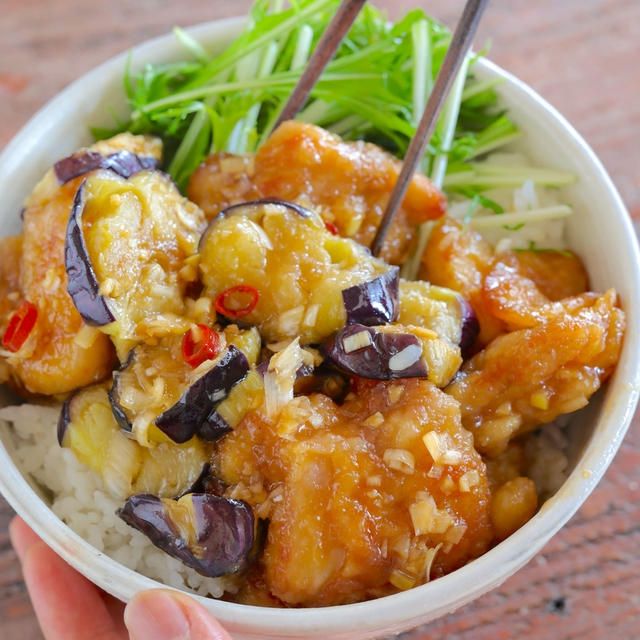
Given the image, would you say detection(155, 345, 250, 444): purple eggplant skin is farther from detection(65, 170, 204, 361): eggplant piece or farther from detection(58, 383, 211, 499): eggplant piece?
detection(65, 170, 204, 361): eggplant piece

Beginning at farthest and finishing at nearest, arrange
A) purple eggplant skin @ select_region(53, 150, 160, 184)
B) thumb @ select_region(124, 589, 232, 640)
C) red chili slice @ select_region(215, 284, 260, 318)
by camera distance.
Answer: purple eggplant skin @ select_region(53, 150, 160, 184), red chili slice @ select_region(215, 284, 260, 318), thumb @ select_region(124, 589, 232, 640)

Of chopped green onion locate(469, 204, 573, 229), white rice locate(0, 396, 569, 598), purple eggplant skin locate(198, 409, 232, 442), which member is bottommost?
white rice locate(0, 396, 569, 598)

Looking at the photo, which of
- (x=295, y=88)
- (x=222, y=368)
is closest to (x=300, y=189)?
(x=295, y=88)

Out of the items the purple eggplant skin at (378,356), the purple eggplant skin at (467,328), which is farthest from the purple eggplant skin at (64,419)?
the purple eggplant skin at (467,328)

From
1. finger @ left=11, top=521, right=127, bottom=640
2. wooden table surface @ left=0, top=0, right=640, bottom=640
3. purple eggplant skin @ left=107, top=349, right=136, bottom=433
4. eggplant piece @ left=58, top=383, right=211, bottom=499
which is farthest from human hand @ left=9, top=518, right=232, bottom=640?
purple eggplant skin @ left=107, top=349, right=136, bottom=433

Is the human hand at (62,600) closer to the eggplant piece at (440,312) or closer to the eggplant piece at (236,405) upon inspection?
the eggplant piece at (236,405)
